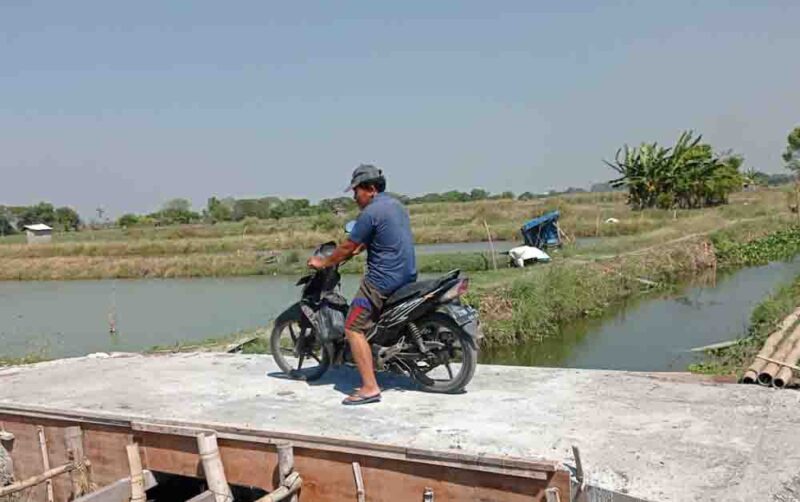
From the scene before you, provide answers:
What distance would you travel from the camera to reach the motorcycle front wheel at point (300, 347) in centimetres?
565

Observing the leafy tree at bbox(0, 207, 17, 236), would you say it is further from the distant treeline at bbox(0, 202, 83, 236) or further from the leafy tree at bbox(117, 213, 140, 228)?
the leafy tree at bbox(117, 213, 140, 228)

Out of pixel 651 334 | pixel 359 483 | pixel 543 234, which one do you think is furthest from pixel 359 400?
pixel 543 234

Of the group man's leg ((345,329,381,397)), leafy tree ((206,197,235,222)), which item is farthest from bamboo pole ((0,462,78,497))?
leafy tree ((206,197,235,222))

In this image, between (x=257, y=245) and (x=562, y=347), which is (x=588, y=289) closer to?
(x=562, y=347)

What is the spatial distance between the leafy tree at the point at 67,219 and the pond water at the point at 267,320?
44.4 m

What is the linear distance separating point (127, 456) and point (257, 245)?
28057mm

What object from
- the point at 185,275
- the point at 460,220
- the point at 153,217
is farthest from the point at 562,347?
the point at 153,217

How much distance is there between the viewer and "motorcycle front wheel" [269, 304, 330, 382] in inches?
223

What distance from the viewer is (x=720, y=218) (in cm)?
2773

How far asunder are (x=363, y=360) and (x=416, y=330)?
418 millimetres

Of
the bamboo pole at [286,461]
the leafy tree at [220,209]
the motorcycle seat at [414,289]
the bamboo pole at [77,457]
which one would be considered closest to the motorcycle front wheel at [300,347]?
the motorcycle seat at [414,289]

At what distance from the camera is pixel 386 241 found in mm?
4910

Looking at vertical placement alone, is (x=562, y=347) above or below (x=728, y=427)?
below

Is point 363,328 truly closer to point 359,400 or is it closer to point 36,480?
point 359,400
